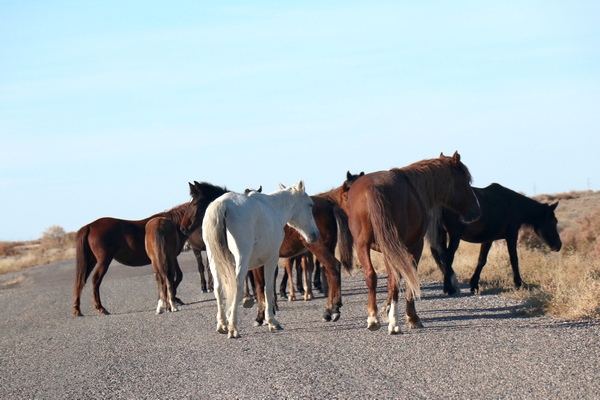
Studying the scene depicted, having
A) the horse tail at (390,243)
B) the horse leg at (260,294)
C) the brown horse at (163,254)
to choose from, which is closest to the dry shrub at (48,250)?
the brown horse at (163,254)

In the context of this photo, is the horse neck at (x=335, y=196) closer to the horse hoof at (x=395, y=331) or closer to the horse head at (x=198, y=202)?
the horse head at (x=198, y=202)

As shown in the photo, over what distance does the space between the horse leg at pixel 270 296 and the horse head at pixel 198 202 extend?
2040mm

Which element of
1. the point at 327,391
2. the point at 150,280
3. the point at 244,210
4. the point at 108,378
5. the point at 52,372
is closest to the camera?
the point at 327,391

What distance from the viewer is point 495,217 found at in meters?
14.2

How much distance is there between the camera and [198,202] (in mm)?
12211

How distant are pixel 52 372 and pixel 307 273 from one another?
651 centimetres

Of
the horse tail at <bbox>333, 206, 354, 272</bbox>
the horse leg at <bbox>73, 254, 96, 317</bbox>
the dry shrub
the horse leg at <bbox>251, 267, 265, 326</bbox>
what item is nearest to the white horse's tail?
the horse leg at <bbox>251, 267, 265, 326</bbox>

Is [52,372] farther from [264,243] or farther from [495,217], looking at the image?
[495,217]

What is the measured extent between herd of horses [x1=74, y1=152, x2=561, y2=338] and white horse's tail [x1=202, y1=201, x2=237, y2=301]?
13mm

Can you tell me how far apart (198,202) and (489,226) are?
18.4 ft

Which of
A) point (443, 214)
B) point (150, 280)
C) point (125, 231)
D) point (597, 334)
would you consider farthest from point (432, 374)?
point (150, 280)

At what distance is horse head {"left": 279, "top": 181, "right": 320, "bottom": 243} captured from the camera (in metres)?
11.6

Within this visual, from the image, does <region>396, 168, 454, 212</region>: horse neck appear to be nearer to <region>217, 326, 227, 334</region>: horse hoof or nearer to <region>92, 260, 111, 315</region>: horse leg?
<region>217, 326, 227, 334</region>: horse hoof

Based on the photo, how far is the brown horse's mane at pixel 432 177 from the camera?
10.4m
